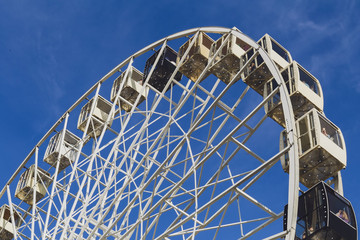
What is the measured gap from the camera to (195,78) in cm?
2128

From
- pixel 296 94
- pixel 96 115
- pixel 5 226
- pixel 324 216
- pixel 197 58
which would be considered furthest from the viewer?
pixel 5 226

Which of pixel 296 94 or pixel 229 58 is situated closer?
pixel 296 94

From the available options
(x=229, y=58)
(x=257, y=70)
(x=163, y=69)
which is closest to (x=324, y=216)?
(x=257, y=70)

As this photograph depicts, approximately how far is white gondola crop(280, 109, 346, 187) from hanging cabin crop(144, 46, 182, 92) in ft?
21.4

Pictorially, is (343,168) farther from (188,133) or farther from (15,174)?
(15,174)

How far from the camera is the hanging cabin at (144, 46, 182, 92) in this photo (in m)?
22.6

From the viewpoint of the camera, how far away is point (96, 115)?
2436cm

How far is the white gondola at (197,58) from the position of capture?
2088 cm

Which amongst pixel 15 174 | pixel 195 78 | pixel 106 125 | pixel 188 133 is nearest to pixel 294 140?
pixel 188 133

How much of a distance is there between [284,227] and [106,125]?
32.9ft

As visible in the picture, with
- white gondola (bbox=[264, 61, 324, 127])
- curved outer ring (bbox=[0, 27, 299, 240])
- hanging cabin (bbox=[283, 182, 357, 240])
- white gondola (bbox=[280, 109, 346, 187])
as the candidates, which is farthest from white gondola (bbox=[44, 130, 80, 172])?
hanging cabin (bbox=[283, 182, 357, 240])

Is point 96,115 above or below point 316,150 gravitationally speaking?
above

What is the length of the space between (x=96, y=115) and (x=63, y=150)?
6.18 ft

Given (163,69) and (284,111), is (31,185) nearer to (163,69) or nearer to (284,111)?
(163,69)
